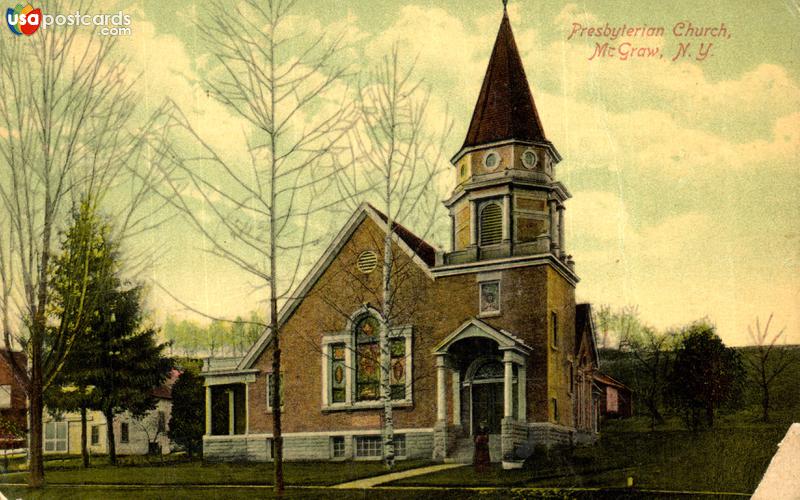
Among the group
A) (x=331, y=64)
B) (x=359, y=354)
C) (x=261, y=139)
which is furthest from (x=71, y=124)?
(x=359, y=354)

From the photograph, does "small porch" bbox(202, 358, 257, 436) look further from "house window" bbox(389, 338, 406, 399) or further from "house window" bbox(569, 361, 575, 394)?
"house window" bbox(569, 361, 575, 394)

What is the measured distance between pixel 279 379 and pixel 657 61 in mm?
4146

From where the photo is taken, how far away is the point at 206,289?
938cm

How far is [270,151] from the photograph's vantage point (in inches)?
364

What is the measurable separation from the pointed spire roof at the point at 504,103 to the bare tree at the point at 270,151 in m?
1.20

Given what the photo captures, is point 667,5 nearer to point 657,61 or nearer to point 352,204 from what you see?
point 657,61

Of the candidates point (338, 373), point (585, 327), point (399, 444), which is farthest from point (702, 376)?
point (338, 373)

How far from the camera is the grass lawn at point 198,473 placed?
866 centimetres

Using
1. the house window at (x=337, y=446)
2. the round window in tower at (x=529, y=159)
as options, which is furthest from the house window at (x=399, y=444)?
the round window in tower at (x=529, y=159)

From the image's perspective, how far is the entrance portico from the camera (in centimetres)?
818

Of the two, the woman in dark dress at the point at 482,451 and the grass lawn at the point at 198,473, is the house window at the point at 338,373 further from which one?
the woman in dark dress at the point at 482,451

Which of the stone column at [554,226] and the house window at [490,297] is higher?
the stone column at [554,226]

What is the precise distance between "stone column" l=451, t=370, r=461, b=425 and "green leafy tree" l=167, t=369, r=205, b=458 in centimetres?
238

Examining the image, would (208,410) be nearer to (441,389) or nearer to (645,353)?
(441,389)
